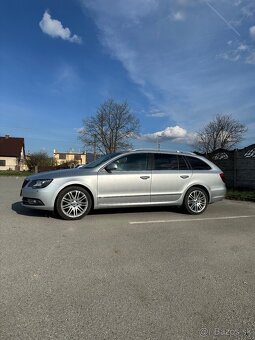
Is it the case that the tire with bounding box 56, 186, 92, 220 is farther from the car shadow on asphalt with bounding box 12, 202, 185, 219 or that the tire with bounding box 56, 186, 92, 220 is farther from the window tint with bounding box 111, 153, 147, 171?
the window tint with bounding box 111, 153, 147, 171

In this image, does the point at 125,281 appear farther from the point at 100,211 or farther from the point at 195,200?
the point at 195,200

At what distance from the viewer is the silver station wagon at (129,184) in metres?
7.21

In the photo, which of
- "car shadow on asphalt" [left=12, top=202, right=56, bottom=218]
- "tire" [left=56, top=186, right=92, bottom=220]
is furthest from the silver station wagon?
"car shadow on asphalt" [left=12, top=202, right=56, bottom=218]

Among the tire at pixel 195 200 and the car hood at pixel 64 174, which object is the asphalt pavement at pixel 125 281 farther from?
the tire at pixel 195 200

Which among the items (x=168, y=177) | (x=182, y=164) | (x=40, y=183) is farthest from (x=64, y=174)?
(x=182, y=164)

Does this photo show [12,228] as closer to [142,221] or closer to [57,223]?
[57,223]

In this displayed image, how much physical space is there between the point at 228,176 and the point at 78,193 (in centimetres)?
1017

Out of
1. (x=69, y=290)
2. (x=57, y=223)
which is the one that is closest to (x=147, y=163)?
(x=57, y=223)

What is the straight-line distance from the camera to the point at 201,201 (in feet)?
27.8


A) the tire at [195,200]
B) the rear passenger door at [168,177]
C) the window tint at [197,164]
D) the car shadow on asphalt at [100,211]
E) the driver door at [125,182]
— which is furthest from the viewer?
the window tint at [197,164]

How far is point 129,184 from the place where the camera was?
25.1 feet

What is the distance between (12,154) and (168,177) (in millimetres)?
63107

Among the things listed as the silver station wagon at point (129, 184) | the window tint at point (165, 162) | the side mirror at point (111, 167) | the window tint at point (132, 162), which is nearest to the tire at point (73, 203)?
the silver station wagon at point (129, 184)

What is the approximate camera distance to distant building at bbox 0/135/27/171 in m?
66.0
